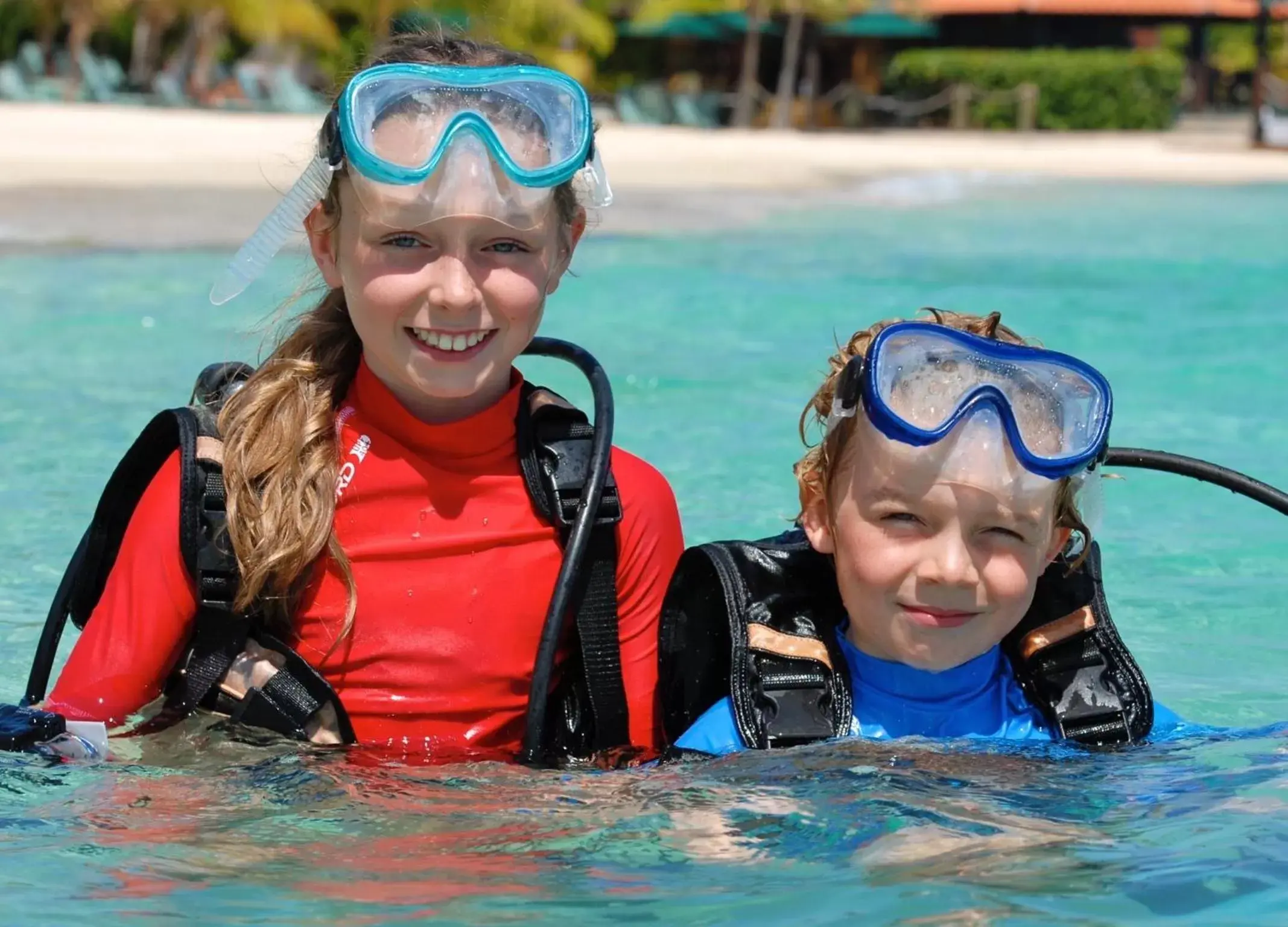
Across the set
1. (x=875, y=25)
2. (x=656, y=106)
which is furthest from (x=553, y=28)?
(x=875, y=25)

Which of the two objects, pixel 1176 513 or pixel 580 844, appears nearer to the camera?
pixel 580 844

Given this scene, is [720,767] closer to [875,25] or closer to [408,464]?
[408,464]

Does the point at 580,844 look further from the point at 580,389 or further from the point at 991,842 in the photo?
the point at 580,389

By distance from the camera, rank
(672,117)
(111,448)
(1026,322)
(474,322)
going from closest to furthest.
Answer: (474,322) → (111,448) → (1026,322) → (672,117)

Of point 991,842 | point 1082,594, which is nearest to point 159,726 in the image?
point 991,842

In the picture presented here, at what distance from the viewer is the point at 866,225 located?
49.6ft

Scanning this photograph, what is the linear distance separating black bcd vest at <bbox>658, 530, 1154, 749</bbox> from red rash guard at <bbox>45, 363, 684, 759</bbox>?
0.35 feet

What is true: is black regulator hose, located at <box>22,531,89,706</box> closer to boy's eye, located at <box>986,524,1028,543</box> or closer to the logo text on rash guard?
the logo text on rash guard

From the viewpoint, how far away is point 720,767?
2.90m

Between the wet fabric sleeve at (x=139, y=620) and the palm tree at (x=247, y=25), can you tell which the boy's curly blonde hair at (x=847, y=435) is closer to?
the wet fabric sleeve at (x=139, y=620)

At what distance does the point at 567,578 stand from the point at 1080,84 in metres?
29.8

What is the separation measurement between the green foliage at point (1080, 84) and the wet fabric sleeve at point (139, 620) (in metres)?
29.6

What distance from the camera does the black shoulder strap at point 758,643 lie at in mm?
2938

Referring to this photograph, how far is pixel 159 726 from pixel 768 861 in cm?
105
